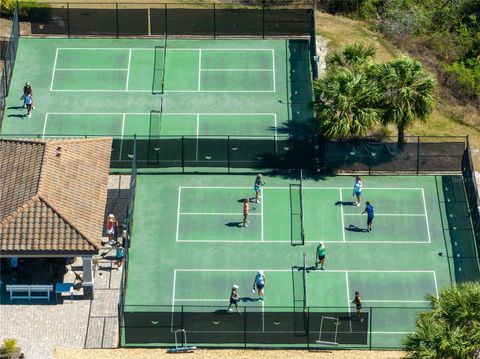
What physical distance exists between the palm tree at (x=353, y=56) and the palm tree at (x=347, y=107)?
1932 millimetres

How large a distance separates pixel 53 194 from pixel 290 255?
33.3ft

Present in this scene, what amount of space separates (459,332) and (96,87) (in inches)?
1106

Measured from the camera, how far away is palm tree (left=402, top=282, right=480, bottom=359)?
5556 centimetres

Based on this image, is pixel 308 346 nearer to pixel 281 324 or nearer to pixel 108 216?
pixel 281 324

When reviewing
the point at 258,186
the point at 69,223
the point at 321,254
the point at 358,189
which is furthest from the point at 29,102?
the point at 321,254

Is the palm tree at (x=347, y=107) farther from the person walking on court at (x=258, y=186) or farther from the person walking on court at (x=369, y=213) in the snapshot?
the person walking on court at (x=369, y=213)

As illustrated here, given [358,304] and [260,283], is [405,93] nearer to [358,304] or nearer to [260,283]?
[358,304]

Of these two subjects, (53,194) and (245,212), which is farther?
(245,212)

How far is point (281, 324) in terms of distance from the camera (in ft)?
207

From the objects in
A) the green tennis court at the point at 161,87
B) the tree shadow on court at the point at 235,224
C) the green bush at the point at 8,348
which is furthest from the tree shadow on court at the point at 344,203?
the green bush at the point at 8,348

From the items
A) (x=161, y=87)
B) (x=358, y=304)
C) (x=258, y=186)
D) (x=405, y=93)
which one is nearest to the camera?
(x=358, y=304)

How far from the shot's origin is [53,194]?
65688mm

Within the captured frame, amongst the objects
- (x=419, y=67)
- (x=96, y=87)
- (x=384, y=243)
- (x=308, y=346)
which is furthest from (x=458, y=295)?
(x=96, y=87)

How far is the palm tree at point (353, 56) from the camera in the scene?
2938 inches
